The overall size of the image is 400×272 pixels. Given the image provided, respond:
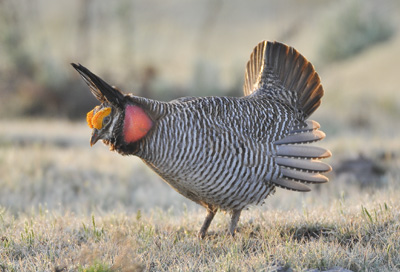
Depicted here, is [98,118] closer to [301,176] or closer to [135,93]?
[301,176]

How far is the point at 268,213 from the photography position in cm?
486

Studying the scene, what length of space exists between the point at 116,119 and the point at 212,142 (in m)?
0.69

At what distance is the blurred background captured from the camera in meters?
7.30

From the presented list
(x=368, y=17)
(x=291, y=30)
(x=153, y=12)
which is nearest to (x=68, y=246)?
(x=291, y=30)

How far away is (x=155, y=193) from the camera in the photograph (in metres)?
7.34

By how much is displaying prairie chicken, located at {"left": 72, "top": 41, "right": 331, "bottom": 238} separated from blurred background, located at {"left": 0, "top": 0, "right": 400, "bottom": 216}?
96 cm

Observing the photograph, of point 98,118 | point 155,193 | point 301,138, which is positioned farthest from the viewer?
point 155,193

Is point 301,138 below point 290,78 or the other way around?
below

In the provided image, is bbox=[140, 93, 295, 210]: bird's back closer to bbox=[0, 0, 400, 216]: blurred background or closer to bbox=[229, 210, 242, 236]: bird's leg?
bbox=[229, 210, 242, 236]: bird's leg

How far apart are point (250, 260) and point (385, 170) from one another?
4.83 meters

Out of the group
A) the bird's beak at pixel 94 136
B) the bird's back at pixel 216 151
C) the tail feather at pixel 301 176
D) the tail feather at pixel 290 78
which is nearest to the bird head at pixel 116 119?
the bird's beak at pixel 94 136

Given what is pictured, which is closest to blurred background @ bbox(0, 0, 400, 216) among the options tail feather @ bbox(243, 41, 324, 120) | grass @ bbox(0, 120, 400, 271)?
grass @ bbox(0, 120, 400, 271)

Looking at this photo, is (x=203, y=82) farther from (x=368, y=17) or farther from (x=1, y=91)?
(x=368, y=17)

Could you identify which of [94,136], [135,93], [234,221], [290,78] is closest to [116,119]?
[94,136]
